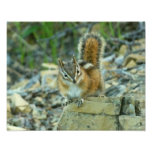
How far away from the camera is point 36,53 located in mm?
5348

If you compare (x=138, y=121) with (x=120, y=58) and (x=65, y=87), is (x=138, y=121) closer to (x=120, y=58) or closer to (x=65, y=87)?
(x=65, y=87)

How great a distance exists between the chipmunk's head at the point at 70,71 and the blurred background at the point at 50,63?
0.90 meters

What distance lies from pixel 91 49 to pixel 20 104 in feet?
3.55

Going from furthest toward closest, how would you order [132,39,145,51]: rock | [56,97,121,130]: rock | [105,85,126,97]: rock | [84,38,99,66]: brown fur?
[132,39,145,51]: rock
[105,85,126,97]: rock
[84,38,99,66]: brown fur
[56,97,121,130]: rock

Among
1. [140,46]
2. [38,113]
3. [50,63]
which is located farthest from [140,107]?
[50,63]

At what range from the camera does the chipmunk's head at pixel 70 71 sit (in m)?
3.05

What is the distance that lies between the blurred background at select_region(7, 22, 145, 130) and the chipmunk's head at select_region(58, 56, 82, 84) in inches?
35.5

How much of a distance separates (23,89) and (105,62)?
1075mm

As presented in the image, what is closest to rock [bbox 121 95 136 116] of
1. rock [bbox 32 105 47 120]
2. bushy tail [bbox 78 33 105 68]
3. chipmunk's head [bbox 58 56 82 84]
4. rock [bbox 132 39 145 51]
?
chipmunk's head [bbox 58 56 82 84]

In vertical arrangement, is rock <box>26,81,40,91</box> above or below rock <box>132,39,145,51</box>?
below

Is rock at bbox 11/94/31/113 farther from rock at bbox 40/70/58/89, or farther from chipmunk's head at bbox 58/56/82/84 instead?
chipmunk's head at bbox 58/56/82/84

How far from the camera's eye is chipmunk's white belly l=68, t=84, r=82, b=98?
127 inches

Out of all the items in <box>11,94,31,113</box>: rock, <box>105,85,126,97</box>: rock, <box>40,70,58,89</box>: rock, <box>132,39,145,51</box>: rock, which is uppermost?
<box>132,39,145,51</box>: rock

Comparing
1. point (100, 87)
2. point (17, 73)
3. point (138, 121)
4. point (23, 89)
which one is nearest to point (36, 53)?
point (17, 73)
